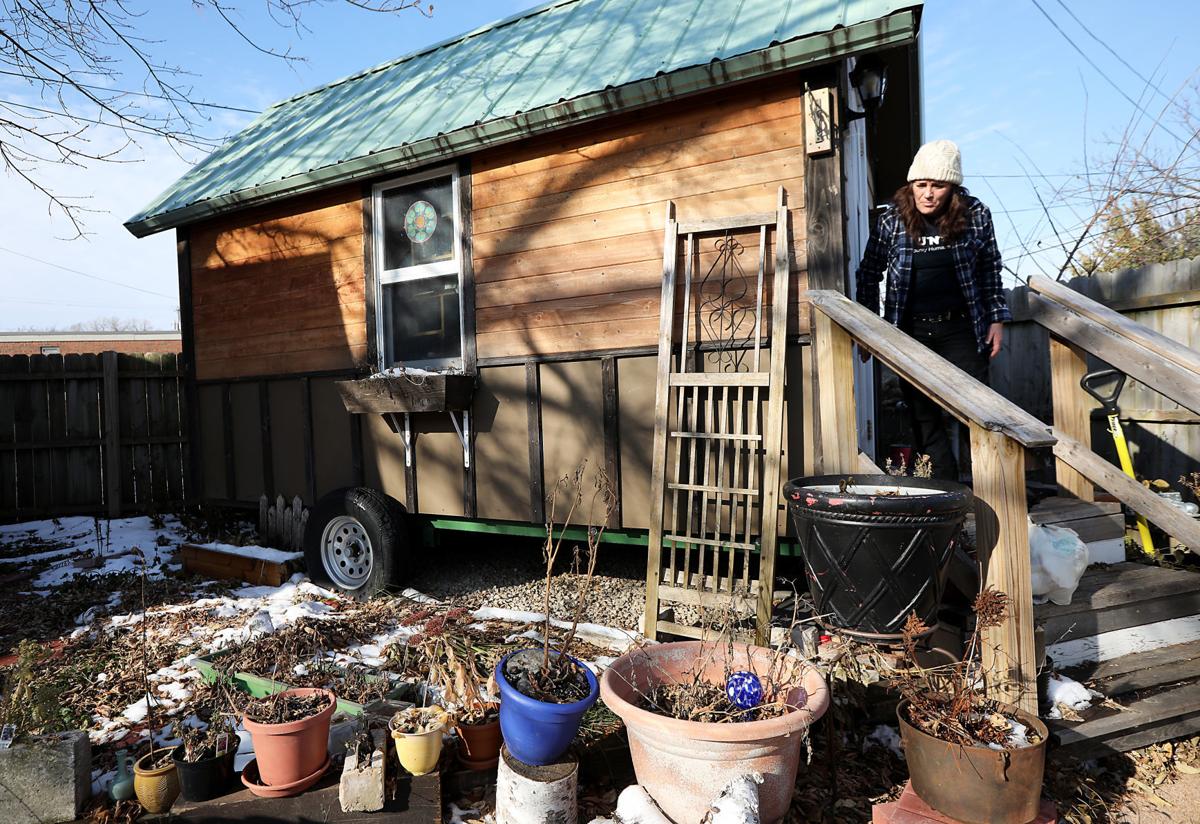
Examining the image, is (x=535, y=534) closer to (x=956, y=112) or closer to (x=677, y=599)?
(x=677, y=599)

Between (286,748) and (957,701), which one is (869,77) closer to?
(957,701)

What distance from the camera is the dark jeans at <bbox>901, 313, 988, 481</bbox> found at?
340 centimetres

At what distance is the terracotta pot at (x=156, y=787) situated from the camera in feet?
7.41

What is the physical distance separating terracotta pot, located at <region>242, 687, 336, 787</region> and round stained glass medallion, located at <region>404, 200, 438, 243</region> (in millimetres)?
3457

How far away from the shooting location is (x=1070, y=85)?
9.29 metres

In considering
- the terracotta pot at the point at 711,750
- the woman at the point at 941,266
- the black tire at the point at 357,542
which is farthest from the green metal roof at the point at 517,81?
the terracotta pot at the point at 711,750

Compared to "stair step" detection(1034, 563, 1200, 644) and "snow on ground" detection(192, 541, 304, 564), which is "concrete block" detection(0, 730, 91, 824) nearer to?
"snow on ground" detection(192, 541, 304, 564)

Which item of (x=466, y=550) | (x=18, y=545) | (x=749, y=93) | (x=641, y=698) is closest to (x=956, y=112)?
(x=749, y=93)

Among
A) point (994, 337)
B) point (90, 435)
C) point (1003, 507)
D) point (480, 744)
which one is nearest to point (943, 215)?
point (994, 337)

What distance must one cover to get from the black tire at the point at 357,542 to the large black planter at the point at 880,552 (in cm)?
316

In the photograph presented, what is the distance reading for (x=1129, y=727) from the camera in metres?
2.39

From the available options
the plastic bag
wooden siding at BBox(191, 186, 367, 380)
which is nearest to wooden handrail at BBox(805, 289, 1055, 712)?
the plastic bag

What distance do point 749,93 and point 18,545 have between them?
757 cm

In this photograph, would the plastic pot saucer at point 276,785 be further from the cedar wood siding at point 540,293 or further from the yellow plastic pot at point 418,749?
the cedar wood siding at point 540,293
